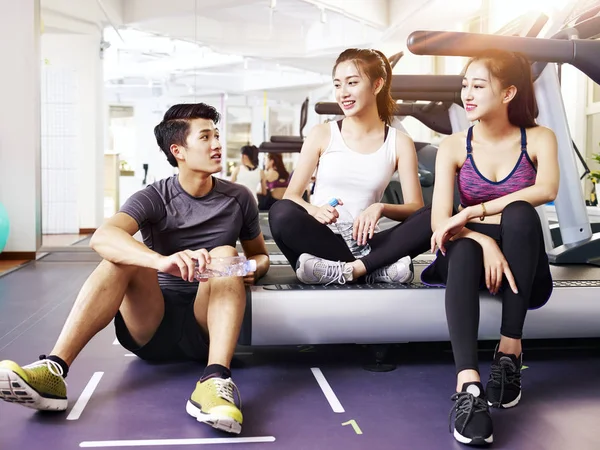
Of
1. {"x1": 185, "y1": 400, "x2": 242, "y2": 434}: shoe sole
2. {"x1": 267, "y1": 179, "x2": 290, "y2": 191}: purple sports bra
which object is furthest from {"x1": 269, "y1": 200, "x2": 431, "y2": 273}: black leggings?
{"x1": 267, "y1": 179, "x2": 290, "y2": 191}: purple sports bra

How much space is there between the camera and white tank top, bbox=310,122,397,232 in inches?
78.6

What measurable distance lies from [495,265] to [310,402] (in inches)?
23.4

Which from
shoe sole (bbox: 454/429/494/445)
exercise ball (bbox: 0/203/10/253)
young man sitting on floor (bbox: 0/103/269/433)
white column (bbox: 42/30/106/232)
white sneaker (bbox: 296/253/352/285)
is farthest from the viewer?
white column (bbox: 42/30/106/232)

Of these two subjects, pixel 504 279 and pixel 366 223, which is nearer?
pixel 504 279

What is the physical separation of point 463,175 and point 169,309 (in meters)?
0.92

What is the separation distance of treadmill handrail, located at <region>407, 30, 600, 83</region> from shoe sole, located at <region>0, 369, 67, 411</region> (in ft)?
4.11

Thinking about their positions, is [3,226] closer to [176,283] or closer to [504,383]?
[176,283]

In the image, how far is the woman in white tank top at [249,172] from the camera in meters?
6.33

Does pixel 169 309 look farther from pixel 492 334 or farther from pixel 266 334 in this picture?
pixel 492 334

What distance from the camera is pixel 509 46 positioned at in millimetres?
1729

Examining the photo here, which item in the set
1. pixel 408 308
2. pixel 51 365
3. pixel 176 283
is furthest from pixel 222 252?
pixel 408 308

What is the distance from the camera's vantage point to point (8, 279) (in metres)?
3.68

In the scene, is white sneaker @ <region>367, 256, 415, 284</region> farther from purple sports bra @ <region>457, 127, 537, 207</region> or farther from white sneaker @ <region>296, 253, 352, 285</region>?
purple sports bra @ <region>457, 127, 537, 207</region>

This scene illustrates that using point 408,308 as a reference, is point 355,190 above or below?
above
